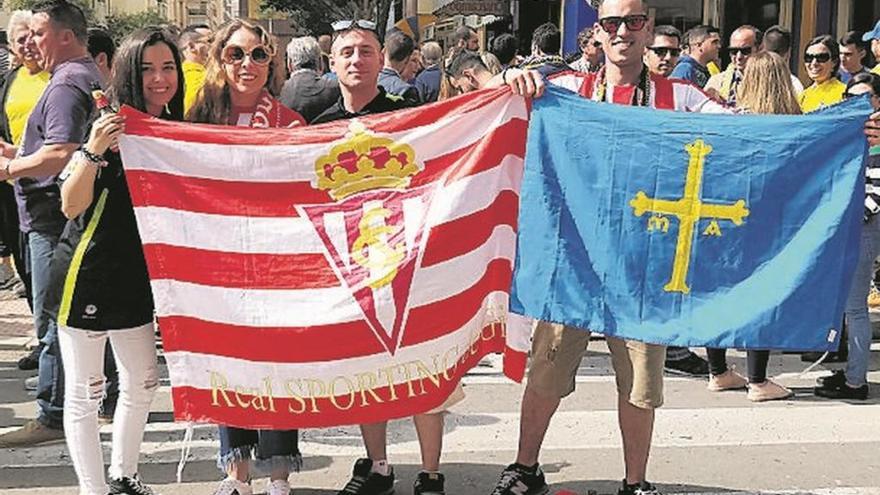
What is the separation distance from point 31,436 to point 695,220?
338 centimetres

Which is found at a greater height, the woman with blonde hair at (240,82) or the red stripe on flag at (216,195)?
the woman with blonde hair at (240,82)

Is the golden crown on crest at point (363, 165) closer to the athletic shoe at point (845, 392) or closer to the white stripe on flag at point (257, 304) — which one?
the white stripe on flag at point (257, 304)

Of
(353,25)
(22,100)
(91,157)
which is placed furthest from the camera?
(22,100)

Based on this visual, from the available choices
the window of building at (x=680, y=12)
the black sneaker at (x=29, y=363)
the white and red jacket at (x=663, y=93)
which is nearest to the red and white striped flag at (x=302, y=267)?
the white and red jacket at (x=663, y=93)

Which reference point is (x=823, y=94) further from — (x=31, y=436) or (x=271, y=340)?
(x=31, y=436)

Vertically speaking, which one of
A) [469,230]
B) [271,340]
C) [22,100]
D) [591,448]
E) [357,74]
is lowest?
[591,448]

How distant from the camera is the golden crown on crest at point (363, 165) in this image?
421cm

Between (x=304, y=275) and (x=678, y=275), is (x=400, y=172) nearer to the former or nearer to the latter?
(x=304, y=275)

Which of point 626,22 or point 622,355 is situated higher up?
point 626,22

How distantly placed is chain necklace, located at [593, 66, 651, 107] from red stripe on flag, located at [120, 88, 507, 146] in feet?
1.30

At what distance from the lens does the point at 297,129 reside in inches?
167

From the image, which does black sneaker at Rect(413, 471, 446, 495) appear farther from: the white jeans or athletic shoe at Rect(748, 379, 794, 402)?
athletic shoe at Rect(748, 379, 794, 402)

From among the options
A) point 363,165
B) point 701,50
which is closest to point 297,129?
point 363,165

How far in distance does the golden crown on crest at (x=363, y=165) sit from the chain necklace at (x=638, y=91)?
791 millimetres
